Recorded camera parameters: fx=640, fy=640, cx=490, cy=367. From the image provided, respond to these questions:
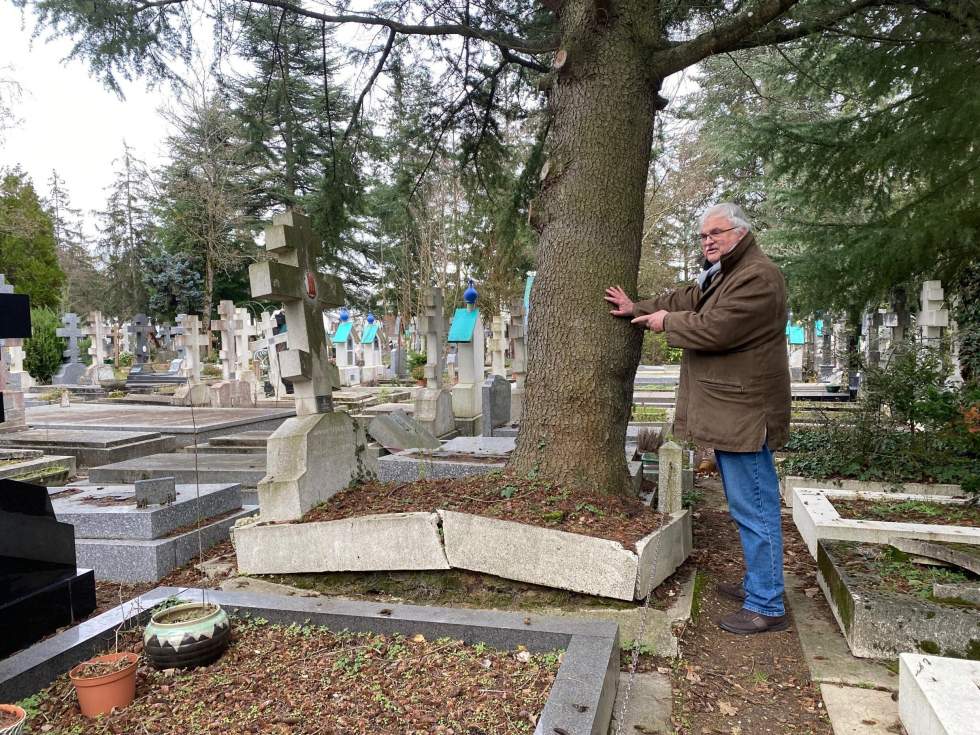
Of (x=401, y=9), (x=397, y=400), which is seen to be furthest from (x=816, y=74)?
(x=397, y=400)

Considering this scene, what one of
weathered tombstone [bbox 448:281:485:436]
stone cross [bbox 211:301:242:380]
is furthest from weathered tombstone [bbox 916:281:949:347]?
stone cross [bbox 211:301:242:380]

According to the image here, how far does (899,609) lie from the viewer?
2.74m

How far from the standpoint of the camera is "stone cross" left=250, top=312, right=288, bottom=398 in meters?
15.2

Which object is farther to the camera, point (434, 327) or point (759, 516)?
point (434, 327)

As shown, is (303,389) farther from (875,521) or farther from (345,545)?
(875,521)

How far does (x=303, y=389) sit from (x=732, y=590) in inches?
110

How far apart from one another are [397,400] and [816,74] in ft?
33.0

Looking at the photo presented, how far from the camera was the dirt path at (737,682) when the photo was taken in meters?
2.42

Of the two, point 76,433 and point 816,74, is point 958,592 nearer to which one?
point 816,74

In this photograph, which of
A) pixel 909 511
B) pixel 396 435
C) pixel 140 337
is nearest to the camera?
pixel 909 511

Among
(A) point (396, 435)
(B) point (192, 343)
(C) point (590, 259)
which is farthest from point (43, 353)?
(C) point (590, 259)

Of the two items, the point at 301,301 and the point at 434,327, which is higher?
the point at 434,327

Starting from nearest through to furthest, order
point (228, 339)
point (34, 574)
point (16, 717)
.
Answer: point (16, 717) < point (34, 574) < point (228, 339)

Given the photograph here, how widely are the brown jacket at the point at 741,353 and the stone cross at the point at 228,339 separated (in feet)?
45.9
